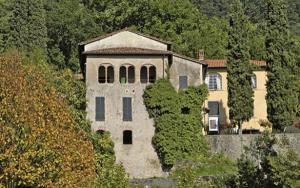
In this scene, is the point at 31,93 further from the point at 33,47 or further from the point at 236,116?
the point at 33,47

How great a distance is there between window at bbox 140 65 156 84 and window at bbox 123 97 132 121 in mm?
1878

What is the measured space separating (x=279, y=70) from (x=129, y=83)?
12.0 metres

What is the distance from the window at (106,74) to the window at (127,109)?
1.93 meters

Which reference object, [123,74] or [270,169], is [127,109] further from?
[270,169]

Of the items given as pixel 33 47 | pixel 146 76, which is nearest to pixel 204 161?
pixel 146 76

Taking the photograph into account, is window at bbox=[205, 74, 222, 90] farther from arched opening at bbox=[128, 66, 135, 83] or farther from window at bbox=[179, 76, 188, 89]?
arched opening at bbox=[128, 66, 135, 83]

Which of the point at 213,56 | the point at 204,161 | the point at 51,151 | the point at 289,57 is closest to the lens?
the point at 51,151

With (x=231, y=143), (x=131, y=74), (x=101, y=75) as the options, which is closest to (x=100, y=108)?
(x=101, y=75)

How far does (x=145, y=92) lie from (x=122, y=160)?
5.40 m

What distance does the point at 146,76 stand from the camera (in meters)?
56.5

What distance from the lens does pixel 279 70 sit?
58.0m

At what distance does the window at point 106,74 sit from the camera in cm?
5622

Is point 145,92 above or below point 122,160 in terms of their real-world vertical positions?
above

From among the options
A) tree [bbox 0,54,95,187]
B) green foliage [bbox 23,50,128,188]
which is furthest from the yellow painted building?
tree [bbox 0,54,95,187]
